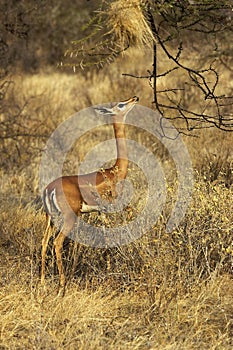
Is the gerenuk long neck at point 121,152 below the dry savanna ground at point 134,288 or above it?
above

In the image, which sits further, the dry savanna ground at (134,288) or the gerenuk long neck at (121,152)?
the gerenuk long neck at (121,152)

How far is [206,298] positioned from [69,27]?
1637cm

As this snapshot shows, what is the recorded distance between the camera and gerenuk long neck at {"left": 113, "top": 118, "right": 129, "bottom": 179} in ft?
18.1

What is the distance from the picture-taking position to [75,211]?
527 centimetres

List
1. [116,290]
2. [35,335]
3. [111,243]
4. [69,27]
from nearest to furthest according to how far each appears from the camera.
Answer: [35,335], [116,290], [111,243], [69,27]

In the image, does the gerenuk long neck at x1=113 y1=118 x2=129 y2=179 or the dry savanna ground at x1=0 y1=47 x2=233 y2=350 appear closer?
the dry savanna ground at x1=0 y1=47 x2=233 y2=350

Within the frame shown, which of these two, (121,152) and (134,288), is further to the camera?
(121,152)

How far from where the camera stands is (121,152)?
222 inches

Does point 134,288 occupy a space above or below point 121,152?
below

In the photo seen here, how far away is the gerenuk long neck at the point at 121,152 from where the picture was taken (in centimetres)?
553

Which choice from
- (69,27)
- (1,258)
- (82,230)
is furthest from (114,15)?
(69,27)

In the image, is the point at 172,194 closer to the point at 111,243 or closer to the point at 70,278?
the point at 111,243

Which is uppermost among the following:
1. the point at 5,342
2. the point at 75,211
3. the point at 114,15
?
the point at 114,15

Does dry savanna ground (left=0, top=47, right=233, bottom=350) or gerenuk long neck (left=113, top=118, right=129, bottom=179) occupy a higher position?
gerenuk long neck (left=113, top=118, right=129, bottom=179)
